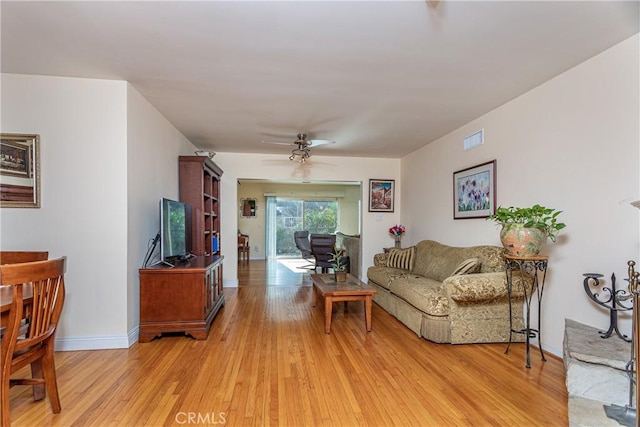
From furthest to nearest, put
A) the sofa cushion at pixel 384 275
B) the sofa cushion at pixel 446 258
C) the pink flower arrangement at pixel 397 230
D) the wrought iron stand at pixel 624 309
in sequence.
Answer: the pink flower arrangement at pixel 397 230
the sofa cushion at pixel 384 275
the sofa cushion at pixel 446 258
the wrought iron stand at pixel 624 309

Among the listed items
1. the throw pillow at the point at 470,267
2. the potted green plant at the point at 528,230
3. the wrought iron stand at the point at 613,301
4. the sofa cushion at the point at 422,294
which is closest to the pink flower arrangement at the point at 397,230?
the sofa cushion at the point at 422,294

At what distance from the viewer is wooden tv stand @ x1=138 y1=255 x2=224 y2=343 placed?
3.04m

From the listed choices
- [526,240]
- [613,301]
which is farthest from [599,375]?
[526,240]

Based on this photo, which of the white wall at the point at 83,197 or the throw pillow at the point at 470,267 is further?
the throw pillow at the point at 470,267

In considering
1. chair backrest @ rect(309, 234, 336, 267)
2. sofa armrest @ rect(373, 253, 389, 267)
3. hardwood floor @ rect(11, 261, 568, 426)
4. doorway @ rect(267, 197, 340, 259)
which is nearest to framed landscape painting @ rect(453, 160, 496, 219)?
sofa armrest @ rect(373, 253, 389, 267)

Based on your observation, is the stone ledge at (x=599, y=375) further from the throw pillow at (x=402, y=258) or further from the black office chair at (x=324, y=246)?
the black office chair at (x=324, y=246)

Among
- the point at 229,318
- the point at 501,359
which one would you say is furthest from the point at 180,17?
the point at 501,359

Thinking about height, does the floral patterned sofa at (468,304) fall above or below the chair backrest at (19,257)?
below

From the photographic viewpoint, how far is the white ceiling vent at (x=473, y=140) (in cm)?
378

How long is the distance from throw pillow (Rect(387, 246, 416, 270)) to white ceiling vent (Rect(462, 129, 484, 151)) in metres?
1.69

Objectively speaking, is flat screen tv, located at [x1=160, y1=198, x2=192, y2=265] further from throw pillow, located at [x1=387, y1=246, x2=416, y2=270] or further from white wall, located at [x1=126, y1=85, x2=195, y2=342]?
throw pillow, located at [x1=387, y1=246, x2=416, y2=270]

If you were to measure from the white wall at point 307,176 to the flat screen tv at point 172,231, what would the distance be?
6.51ft

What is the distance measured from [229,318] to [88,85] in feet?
9.19

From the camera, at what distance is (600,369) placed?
6.23ft
